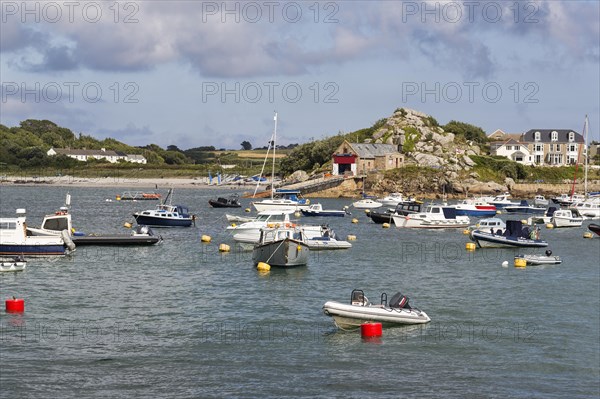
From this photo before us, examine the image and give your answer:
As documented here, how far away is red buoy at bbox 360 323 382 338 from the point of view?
37.2 m

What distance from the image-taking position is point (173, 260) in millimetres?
62625

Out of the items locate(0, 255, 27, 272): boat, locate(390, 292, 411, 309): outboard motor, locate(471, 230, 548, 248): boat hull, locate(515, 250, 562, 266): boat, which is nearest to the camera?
locate(390, 292, 411, 309): outboard motor

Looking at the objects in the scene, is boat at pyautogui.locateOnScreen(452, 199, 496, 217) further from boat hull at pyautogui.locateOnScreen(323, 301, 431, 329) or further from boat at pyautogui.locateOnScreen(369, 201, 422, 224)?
boat hull at pyautogui.locateOnScreen(323, 301, 431, 329)

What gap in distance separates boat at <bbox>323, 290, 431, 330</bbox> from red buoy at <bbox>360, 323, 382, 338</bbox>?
0.71 meters

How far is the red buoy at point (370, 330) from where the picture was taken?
37.2m

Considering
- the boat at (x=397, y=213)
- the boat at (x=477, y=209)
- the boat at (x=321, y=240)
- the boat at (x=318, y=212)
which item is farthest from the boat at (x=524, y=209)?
the boat at (x=321, y=240)

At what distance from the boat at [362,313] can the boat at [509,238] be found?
1333 inches

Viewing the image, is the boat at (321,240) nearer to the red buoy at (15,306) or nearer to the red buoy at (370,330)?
the red buoy at (15,306)

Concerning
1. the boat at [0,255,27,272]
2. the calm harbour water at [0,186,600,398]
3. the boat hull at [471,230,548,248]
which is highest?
the boat hull at [471,230,548,248]

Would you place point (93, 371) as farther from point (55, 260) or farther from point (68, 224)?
point (68, 224)

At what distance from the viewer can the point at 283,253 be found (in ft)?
182

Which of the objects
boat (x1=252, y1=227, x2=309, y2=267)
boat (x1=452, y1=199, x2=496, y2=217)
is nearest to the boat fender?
boat (x1=252, y1=227, x2=309, y2=267)

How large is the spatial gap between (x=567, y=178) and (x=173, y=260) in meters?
136

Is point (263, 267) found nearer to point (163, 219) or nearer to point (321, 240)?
point (321, 240)
